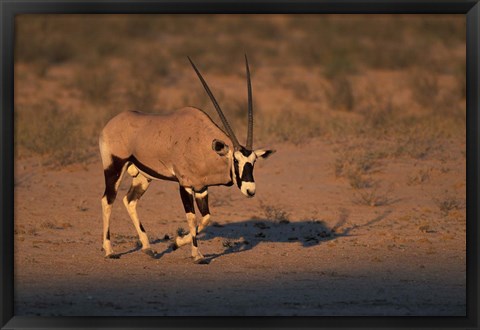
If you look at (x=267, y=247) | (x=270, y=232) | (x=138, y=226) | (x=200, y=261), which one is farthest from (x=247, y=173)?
(x=270, y=232)

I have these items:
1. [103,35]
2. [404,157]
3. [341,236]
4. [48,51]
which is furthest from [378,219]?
[103,35]

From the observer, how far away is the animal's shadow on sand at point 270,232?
11547 millimetres

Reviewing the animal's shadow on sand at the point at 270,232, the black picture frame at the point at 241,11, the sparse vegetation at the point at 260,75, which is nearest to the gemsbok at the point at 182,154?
the animal's shadow on sand at the point at 270,232

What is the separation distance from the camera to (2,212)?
916 centimetres

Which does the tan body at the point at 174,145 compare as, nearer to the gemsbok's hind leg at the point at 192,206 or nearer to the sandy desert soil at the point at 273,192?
the gemsbok's hind leg at the point at 192,206

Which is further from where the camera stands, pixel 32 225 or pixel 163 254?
pixel 32 225

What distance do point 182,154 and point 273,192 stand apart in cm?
434

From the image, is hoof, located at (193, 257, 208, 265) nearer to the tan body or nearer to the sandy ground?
the sandy ground

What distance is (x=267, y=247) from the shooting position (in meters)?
11.4

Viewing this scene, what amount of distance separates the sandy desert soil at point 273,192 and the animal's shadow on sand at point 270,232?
0.08ft

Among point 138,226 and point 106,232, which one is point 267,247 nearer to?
point 138,226

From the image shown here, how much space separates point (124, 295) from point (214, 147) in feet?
5.66

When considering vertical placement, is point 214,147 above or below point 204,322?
above

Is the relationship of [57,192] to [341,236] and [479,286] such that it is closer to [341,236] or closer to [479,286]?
[341,236]
